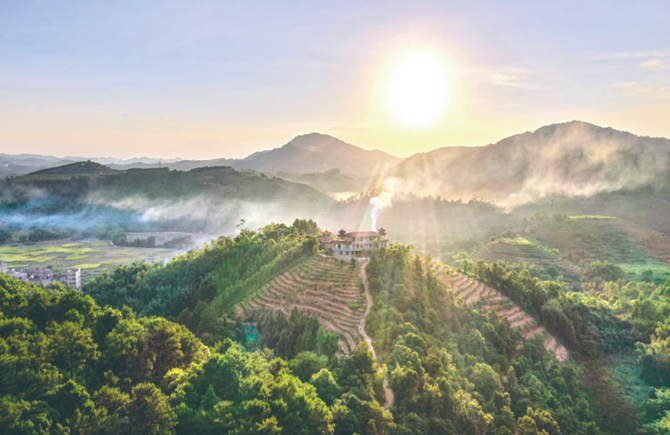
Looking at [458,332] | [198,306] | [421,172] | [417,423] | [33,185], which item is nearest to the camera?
[417,423]

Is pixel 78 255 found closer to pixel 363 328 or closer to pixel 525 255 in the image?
pixel 363 328

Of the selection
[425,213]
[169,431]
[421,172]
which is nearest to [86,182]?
[425,213]

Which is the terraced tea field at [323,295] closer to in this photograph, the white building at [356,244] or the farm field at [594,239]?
the white building at [356,244]

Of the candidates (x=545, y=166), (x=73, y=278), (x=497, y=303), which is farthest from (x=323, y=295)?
(x=545, y=166)

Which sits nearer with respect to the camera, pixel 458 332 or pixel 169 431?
pixel 169 431

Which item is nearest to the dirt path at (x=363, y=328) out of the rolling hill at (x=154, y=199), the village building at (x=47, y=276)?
the village building at (x=47, y=276)

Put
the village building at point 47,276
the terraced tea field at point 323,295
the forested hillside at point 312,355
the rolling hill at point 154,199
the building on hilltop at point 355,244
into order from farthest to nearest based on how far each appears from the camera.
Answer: the rolling hill at point 154,199 < the village building at point 47,276 < the building on hilltop at point 355,244 < the terraced tea field at point 323,295 < the forested hillside at point 312,355

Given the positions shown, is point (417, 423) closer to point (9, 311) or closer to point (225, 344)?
point (225, 344)
